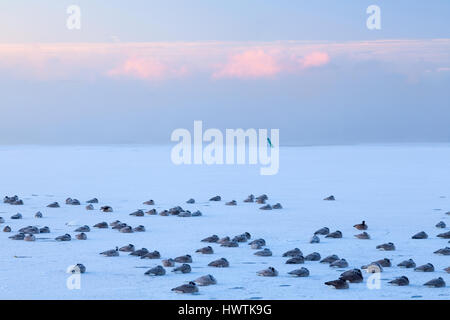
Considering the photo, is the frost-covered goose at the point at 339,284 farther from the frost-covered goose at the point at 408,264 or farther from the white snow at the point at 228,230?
the frost-covered goose at the point at 408,264

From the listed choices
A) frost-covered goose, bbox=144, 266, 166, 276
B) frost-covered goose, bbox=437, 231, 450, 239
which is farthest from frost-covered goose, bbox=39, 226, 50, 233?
frost-covered goose, bbox=437, 231, 450, 239

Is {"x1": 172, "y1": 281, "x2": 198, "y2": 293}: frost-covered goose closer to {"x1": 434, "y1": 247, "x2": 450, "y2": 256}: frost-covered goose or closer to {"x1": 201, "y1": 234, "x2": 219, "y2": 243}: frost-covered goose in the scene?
{"x1": 201, "y1": 234, "x2": 219, "y2": 243}: frost-covered goose

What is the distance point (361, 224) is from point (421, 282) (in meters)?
5.38

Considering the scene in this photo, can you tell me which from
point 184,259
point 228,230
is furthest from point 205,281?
point 228,230

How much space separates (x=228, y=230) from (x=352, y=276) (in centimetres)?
579

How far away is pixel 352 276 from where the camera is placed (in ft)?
37.2

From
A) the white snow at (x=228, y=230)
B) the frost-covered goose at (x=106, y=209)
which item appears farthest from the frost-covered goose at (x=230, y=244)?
the frost-covered goose at (x=106, y=209)

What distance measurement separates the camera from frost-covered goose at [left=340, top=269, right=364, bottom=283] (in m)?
11.3

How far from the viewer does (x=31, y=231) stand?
1588cm

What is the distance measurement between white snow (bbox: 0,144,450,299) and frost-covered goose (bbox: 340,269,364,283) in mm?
134

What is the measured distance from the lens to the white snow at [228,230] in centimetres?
1112

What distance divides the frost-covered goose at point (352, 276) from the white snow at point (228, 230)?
134mm
